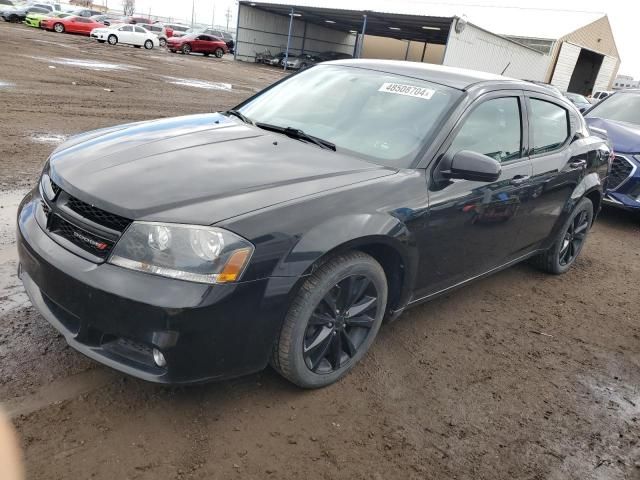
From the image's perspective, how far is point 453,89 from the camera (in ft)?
11.2

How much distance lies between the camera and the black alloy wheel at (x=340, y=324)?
8.96ft

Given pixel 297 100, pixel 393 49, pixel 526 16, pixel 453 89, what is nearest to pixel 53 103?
pixel 297 100

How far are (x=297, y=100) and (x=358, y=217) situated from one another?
1444 millimetres

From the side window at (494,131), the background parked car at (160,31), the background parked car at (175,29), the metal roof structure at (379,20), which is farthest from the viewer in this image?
the background parked car at (175,29)

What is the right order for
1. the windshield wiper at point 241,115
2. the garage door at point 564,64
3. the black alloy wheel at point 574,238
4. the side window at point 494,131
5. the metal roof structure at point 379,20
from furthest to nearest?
the garage door at point 564,64
the metal roof structure at point 379,20
the black alloy wheel at point 574,238
the windshield wiper at point 241,115
the side window at point 494,131

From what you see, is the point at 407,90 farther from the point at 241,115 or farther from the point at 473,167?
the point at 241,115

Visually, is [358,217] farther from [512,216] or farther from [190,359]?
[512,216]

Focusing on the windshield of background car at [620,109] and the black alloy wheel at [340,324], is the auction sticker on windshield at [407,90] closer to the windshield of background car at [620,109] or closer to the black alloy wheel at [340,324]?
the black alloy wheel at [340,324]

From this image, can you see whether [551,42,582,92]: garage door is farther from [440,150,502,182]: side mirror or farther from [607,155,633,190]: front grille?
[440,150,502,182]: side mirror

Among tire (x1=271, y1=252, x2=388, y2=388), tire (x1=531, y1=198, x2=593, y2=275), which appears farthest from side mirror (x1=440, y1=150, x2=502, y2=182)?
tire (x1=531, y1=198, x2=593, y2=275)

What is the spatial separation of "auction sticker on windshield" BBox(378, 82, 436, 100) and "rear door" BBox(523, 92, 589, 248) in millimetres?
985

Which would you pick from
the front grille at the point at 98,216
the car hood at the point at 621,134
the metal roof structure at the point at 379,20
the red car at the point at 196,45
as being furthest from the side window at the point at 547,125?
the red car at the point at 196,45

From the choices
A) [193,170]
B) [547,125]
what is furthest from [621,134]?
[193,170]

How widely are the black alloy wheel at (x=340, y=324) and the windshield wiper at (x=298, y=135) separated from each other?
87 centimetres
